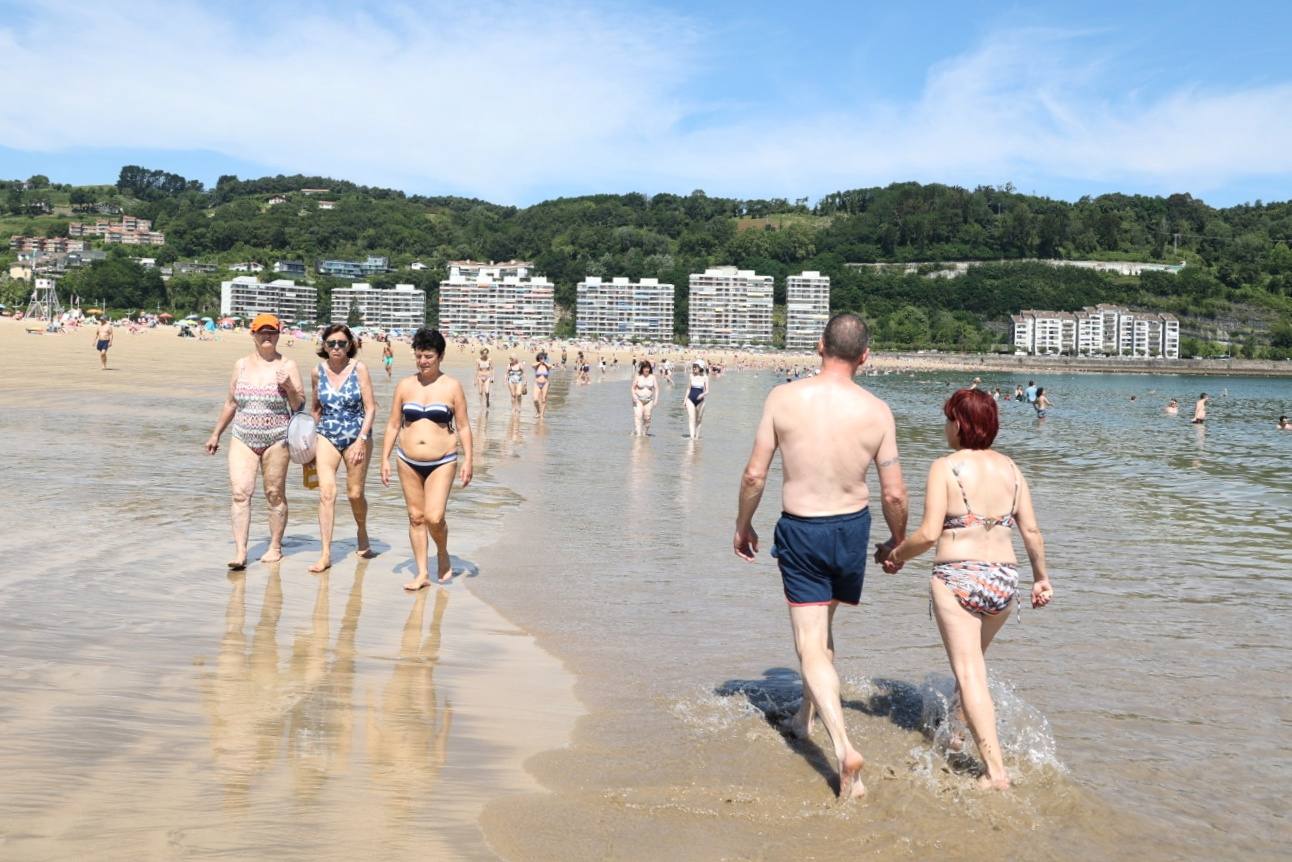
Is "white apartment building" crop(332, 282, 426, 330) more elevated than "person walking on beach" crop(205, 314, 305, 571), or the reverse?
"white apartment building" crop(332, 282, 426, 330)

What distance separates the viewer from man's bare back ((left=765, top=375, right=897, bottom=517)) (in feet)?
13.0

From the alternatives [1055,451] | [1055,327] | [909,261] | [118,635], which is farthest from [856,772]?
[909,261]

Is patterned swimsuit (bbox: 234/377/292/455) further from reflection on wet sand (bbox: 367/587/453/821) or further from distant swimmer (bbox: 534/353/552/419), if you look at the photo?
distant swimmer (bbox: 534/353/552/419)

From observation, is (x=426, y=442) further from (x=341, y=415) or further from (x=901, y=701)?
(x=901, y=701)

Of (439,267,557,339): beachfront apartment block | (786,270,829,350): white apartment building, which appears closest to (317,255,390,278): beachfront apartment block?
(439,267,557,339): beachfront apartment block

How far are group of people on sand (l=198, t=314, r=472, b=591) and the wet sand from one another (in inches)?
14.2

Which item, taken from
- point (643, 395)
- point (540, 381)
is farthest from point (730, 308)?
point (643, 395)

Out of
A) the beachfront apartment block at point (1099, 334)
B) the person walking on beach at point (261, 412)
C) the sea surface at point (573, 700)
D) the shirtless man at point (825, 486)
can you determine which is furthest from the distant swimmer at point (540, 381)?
the beachfront apartment block at point (1099, 334)

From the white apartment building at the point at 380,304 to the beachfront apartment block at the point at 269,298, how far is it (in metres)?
4.28

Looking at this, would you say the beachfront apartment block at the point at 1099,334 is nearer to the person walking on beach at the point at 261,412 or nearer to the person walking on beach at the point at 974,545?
the person walking on beach at the point at 261,412

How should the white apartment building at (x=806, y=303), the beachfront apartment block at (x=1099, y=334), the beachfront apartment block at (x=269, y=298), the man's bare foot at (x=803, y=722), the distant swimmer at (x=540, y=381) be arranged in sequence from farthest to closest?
the white apartment building at (x=806, y=303), the beachfront apartment block at (x=1099, y=334), the beachfront apartment block at (x=269, y=298), the distant swimmer at (x=540, y=381), the man's bare foot at (x=803, y=722)

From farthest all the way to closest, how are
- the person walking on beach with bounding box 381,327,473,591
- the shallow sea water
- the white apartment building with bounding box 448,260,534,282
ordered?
the white apartment building with bounding box 448,260,534,282 < the person walking on beach with bounding box 381,327,473,591 < the shallow sea water

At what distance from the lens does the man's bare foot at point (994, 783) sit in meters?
3.77

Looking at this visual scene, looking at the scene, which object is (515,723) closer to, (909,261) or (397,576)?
(397,576)
